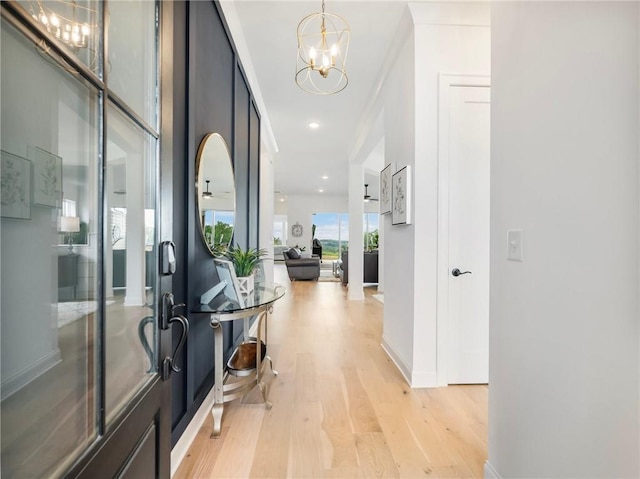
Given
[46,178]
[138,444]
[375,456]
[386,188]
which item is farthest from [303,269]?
[46,178]

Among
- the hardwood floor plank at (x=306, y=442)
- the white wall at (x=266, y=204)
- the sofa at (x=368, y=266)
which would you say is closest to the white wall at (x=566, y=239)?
the hardwood floor plank at (x=306, y=442)

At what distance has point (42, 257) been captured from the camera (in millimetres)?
610

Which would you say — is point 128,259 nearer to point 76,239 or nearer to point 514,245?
point 76,239

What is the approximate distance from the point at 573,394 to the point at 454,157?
72.1 inches

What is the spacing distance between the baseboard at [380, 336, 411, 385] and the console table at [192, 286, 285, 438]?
3.72 feet

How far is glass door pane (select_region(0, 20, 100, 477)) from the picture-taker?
1.72 feet

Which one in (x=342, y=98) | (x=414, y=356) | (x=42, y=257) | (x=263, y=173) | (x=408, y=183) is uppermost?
(x=342, y=98)

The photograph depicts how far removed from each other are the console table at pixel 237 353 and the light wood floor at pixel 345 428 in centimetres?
17

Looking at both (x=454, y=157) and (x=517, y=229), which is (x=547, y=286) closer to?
(x=517, y=229)

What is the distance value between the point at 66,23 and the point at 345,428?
2.10 m

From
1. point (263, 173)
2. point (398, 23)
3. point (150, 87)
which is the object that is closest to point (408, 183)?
point (398, 23)

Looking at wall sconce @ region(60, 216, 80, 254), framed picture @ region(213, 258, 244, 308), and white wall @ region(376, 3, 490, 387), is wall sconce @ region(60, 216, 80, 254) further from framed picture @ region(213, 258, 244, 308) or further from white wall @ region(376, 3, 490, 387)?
white wall @ region(376, 3, 490, 387)

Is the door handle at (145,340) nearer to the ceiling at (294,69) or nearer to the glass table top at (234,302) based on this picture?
the glass table top at (234,302)

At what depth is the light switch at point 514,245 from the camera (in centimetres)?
118
